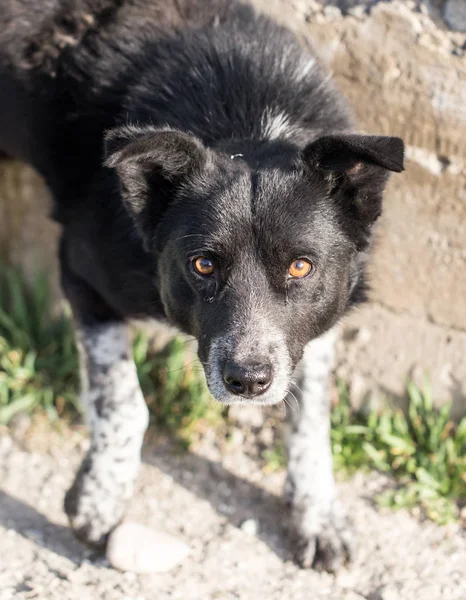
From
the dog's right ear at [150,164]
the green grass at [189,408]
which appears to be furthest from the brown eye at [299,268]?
the green grass at [189,408]

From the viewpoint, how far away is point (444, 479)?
12.7ft

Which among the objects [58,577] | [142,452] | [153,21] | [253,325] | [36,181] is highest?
[153,21]

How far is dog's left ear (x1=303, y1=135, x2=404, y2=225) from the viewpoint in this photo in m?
2.67

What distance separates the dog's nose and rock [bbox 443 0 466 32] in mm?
1739

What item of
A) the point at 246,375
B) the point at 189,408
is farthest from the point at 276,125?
the point at 189,408

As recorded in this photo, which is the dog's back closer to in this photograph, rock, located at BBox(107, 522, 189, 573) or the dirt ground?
the dirt ground

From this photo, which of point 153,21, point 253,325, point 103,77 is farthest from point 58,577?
point 153,21

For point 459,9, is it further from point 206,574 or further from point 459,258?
point 206,574

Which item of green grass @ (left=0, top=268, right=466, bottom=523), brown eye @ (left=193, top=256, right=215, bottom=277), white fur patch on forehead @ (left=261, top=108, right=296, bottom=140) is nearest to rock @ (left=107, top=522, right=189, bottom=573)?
green grass @ (left=0, top=268, right=466, bottom=523)

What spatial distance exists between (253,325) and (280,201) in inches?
16.8

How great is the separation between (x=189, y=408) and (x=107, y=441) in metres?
0.79

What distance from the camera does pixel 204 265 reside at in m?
2.93

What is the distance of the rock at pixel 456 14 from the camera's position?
3.59 meters

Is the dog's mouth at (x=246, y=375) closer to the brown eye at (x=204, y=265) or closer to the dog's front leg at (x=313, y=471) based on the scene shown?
the brown eye at (x=204, y=265)
